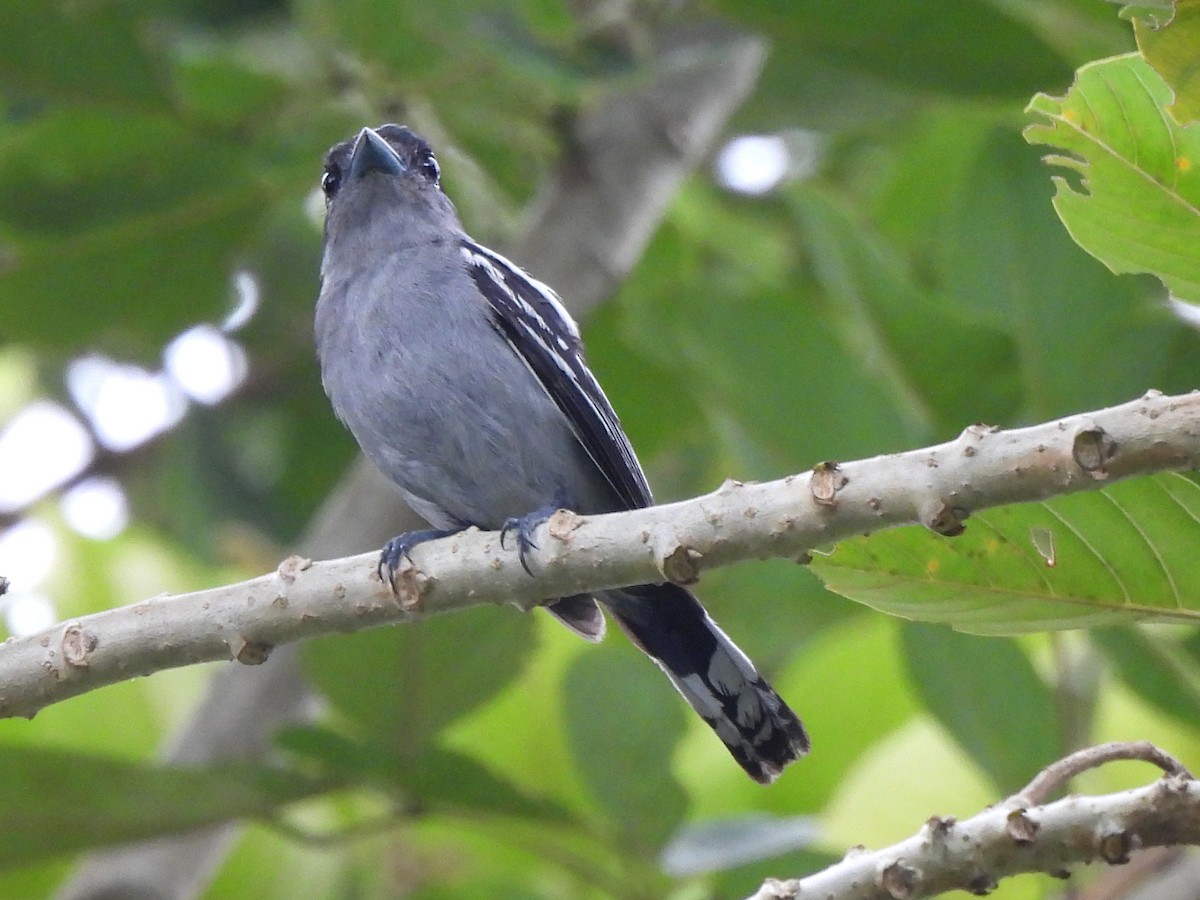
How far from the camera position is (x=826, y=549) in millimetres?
2736

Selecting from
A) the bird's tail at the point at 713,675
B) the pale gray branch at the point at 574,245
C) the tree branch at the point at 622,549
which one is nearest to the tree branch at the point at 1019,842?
the tree branch at the point at 622,549

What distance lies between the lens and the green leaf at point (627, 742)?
3895 mm

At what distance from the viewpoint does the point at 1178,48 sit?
2.38 metres

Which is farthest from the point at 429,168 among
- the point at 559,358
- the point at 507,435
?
the point at 507,435

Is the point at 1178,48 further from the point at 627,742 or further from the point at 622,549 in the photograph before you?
the point at 627,742

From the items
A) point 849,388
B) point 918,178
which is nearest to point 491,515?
point 849,388

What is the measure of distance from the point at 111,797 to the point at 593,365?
91.6 inches

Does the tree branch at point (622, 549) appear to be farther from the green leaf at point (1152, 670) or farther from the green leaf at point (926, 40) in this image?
the green leaf at point (926, 40)

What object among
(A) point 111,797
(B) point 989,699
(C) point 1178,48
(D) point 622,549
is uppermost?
(A) point 111,797

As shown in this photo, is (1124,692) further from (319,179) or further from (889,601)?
(319,179)

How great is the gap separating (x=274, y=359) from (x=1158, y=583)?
460 centimetres

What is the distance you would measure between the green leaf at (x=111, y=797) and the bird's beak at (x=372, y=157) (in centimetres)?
187

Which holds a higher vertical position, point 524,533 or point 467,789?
point 467,789

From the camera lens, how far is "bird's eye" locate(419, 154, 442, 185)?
5027 mm
